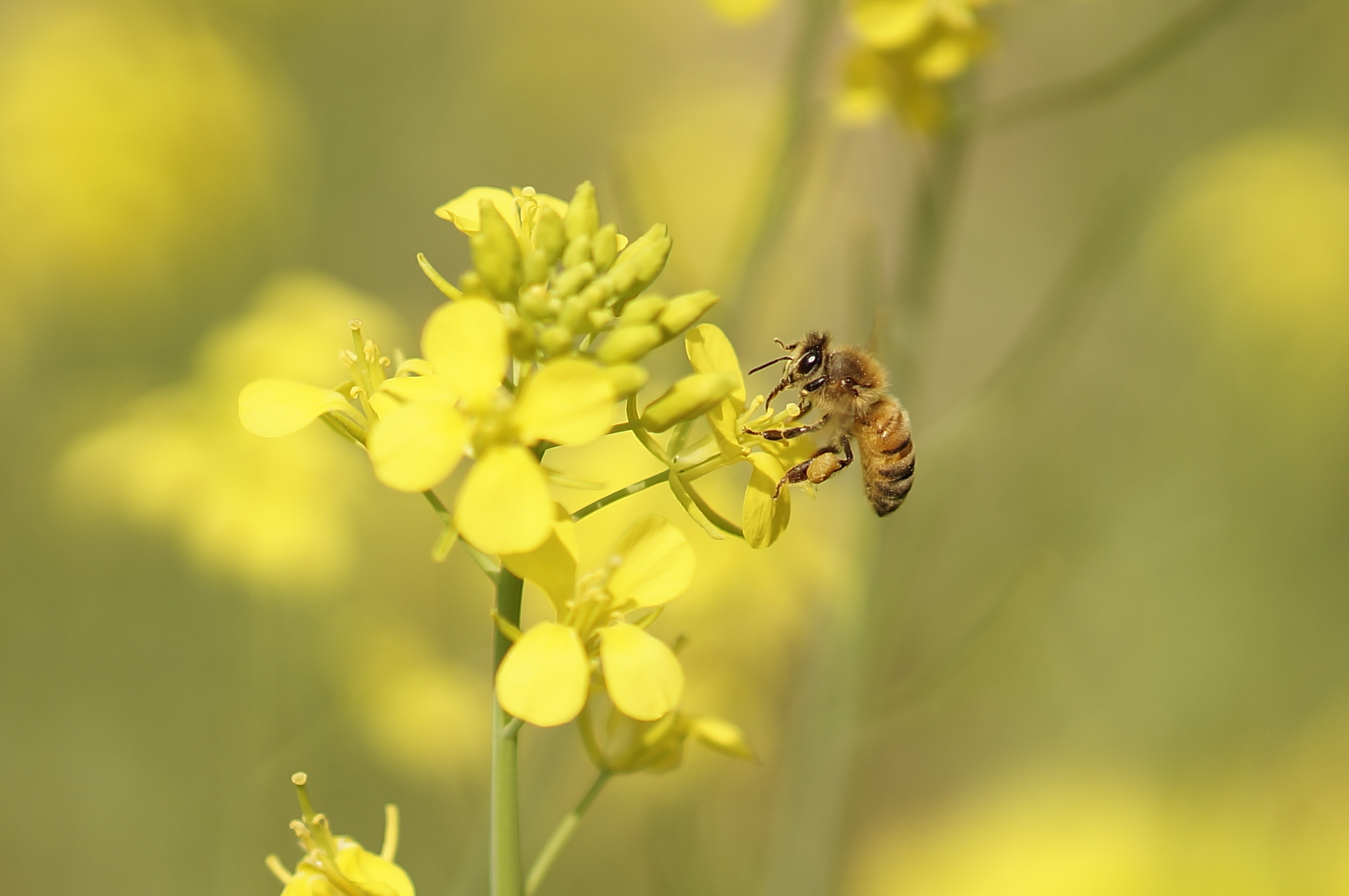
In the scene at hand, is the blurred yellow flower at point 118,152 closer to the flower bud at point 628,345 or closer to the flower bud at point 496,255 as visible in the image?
the flower bud at point 496,255

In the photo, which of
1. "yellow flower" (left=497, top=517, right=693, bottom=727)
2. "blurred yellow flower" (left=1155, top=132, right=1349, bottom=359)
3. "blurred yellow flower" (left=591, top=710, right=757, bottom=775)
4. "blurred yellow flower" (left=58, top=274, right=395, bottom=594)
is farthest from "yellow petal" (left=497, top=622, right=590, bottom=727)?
"blurred yellow flower" (left=1155, top=132, right=1349, bottom=359)

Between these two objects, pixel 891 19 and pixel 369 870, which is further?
pixel 891 19

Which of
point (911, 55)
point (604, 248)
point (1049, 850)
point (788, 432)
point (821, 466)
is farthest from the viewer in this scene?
point (1049, 850)

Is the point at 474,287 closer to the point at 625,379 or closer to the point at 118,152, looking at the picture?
the point at 625,379

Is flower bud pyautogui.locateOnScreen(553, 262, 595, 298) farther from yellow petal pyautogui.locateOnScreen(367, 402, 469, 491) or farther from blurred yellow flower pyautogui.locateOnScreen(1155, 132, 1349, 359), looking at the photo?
blurred yellow flower pyautogui.locateOnScreen(1155, 132, 1349, 359)

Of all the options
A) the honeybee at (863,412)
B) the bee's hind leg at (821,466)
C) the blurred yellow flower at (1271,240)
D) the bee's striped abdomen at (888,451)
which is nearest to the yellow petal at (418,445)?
the bee's hind leg at (821,466)

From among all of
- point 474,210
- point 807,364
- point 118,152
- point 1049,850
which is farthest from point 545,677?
point 118,152

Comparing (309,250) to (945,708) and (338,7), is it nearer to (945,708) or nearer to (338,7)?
(338,7)
